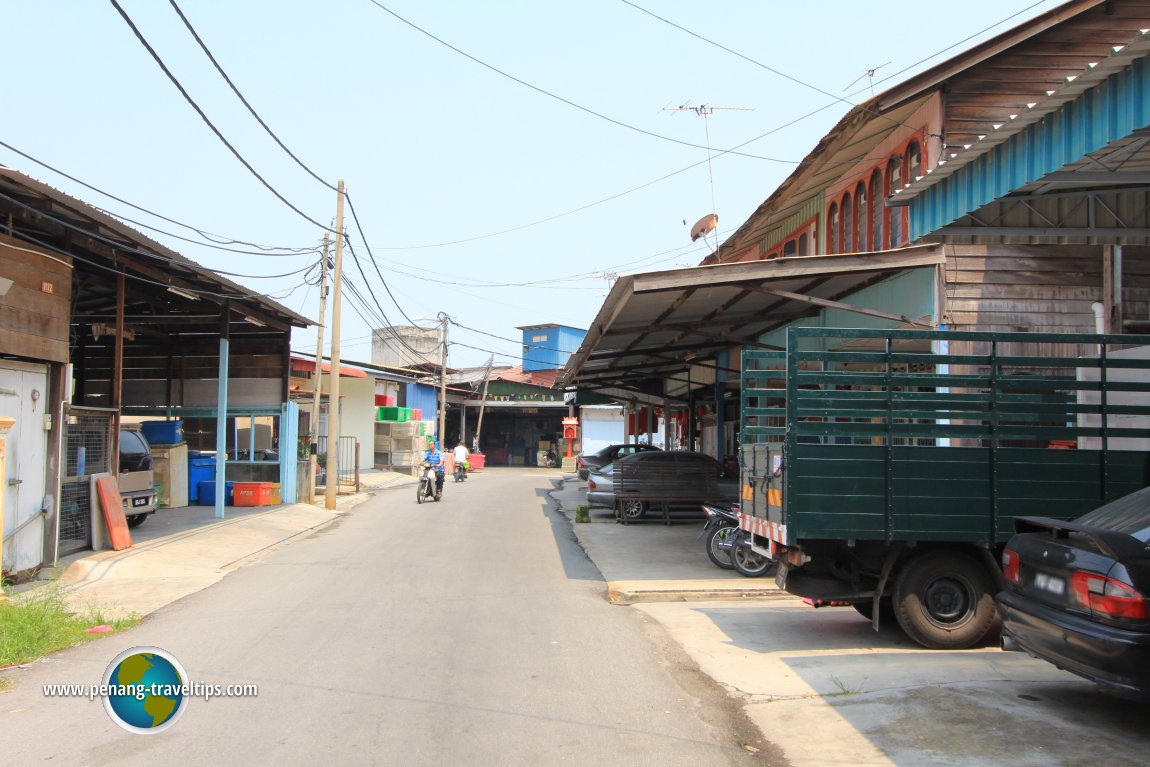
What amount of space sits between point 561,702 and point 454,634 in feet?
7.91

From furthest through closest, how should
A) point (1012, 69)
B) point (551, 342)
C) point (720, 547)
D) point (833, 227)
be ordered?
point (551, 342)
point (833, 227)
point (720, 547)
point (1012, 69)

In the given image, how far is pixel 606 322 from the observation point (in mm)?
14492

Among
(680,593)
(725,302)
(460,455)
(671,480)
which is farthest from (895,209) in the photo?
(460,455)

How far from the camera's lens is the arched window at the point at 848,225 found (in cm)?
1638

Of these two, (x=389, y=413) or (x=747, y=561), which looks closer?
(x=747, y=561)

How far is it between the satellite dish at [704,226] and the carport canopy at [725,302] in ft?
9.17

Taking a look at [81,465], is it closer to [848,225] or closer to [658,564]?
[658,564]

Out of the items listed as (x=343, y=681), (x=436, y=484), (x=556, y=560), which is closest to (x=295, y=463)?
(x=436, y=484)

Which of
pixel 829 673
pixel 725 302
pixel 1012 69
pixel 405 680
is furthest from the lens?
pixel 725 302

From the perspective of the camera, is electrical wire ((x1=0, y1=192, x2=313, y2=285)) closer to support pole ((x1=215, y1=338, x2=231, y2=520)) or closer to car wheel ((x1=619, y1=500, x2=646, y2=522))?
support pole ((x1=215, y1=338, x2=231, y2=520))

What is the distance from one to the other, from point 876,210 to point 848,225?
1.36m

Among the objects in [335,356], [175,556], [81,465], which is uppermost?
[335,356]

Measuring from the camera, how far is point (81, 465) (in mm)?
13398

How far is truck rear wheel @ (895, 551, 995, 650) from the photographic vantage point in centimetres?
793
